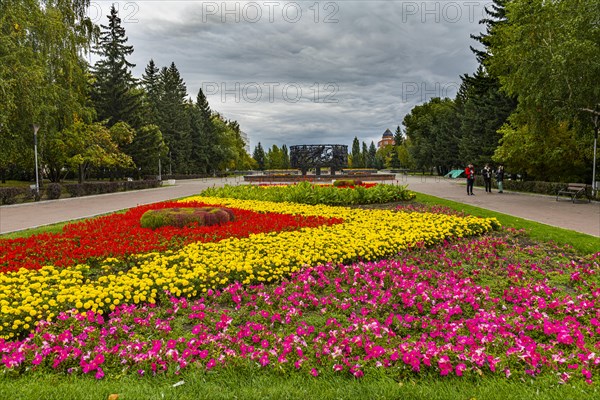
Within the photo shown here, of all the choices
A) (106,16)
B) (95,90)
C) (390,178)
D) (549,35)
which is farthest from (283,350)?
(106,16)

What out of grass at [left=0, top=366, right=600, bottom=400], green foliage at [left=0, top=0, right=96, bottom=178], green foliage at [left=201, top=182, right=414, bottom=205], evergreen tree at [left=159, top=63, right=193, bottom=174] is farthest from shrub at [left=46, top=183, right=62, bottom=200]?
evergreen tree at [left=159, top=63, right=193, bottom=174]

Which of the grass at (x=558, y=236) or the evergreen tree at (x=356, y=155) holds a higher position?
the evergreen tree at (x=356, y=155)

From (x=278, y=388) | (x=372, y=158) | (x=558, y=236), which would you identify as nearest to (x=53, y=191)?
(x=278, y=388)

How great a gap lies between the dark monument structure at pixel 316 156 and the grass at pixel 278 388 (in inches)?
1865

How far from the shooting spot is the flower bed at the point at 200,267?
4.45 metres

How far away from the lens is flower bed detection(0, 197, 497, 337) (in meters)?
4.45

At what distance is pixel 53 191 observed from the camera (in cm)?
2102

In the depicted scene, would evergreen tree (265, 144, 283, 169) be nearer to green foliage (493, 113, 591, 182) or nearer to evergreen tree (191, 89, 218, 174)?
evergreen tree (191, 89, 218, 174)

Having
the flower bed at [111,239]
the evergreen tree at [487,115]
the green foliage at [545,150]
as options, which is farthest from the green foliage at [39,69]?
the evergreen tree at [487,115]

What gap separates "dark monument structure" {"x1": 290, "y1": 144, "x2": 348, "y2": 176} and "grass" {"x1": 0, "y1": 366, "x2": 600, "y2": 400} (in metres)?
47.4

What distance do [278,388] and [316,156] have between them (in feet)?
158

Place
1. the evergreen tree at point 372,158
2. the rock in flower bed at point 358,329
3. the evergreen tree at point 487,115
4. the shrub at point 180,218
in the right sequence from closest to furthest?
the rock in flower bed at point 358,329
the shrub at point 180,218
the evergreen tree at point 487,115
the evergreen tree at point 372,158

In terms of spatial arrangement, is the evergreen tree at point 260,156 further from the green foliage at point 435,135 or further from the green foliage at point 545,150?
the green foliage at point 545,150

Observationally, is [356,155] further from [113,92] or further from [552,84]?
[552,84]
